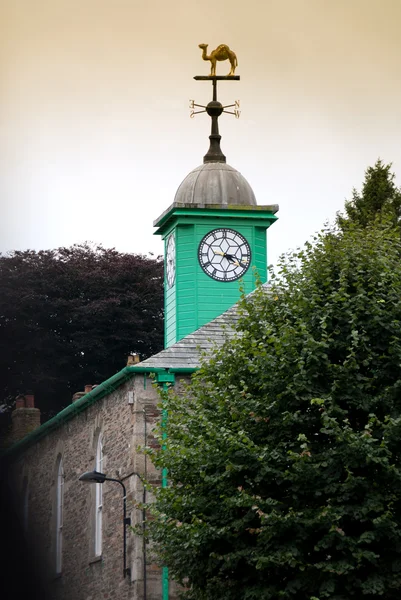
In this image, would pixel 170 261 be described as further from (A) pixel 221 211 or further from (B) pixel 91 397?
(B) pixel 91 397

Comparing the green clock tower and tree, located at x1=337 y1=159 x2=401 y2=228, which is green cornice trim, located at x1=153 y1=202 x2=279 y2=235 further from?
tree, located at x1=337 y1=159 x2=401 y2=228

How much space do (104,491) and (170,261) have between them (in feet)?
29.1

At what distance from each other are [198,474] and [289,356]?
2.69m

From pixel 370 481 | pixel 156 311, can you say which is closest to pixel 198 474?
pixel 370 481

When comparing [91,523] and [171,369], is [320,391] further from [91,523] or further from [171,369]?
[91,523]

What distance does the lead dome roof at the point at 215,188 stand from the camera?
31.9 metres

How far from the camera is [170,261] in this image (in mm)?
32594

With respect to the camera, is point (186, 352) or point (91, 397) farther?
point (91, 397)

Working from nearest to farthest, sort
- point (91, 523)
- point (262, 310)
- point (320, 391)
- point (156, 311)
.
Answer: point (320, 391)
point (262, 310)
point (91, 523)
point (156, 311)

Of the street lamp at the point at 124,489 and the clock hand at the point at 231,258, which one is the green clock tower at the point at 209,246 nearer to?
the clock hand at the point at 231,258

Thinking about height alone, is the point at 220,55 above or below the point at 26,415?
above

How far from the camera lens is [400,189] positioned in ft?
117

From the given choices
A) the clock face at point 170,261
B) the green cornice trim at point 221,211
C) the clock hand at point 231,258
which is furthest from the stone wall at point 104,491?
the green cornice trim at point 221,211

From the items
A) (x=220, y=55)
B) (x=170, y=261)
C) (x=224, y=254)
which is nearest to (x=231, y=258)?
(x=224, y=254)
